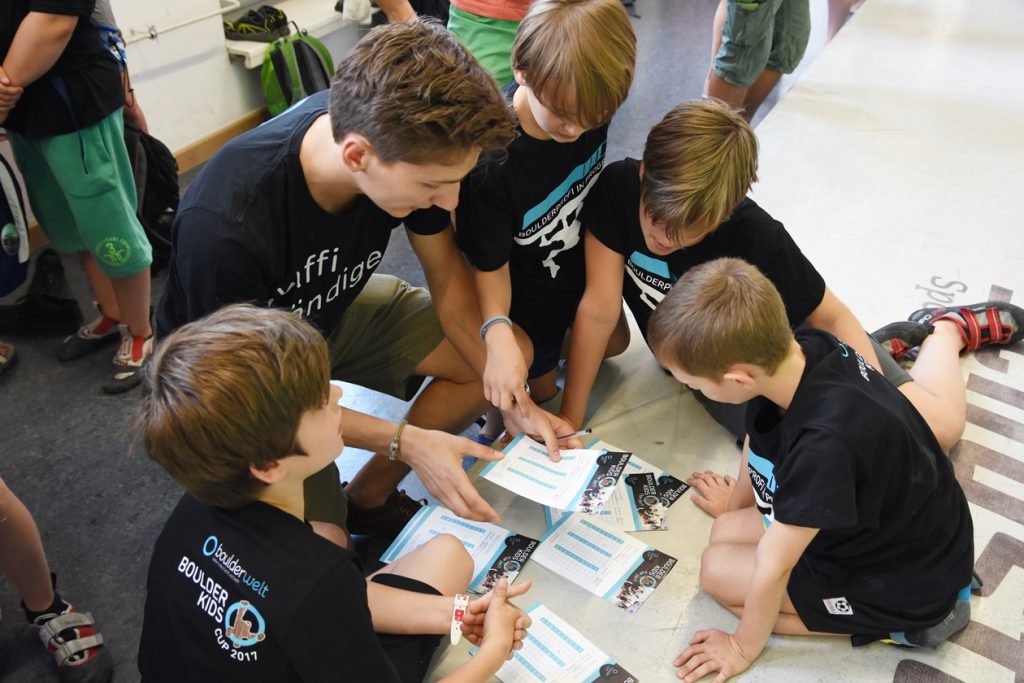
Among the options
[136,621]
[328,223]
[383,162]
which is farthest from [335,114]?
[136,621]

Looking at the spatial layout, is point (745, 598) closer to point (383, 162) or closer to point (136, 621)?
point (383, 162)

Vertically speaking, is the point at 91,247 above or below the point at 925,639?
above

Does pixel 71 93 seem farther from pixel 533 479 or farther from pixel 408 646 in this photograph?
pixel 408 646

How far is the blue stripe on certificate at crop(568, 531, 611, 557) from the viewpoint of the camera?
1.74m

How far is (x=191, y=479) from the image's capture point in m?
1.11

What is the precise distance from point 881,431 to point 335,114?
1.00 metres

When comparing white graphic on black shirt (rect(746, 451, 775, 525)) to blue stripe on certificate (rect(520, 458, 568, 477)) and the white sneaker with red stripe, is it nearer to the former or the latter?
blue stripe on certificate (rect(520, 458, 568, 477))

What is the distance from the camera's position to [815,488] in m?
1.29

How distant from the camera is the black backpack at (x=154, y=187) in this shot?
2.82 m

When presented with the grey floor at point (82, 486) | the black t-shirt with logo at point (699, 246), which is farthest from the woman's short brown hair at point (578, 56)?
the grey floor at point (82, 486)

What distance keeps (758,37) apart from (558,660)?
2.55 meters

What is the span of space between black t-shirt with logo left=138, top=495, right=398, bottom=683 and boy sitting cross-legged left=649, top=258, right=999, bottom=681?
0.64m

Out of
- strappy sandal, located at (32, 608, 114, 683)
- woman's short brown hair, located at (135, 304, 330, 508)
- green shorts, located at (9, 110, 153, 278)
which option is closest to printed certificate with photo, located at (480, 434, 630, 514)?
woman's short brown hair, located at (135, 304, 330, 508)

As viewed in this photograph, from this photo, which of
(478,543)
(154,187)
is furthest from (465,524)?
(154,187)
